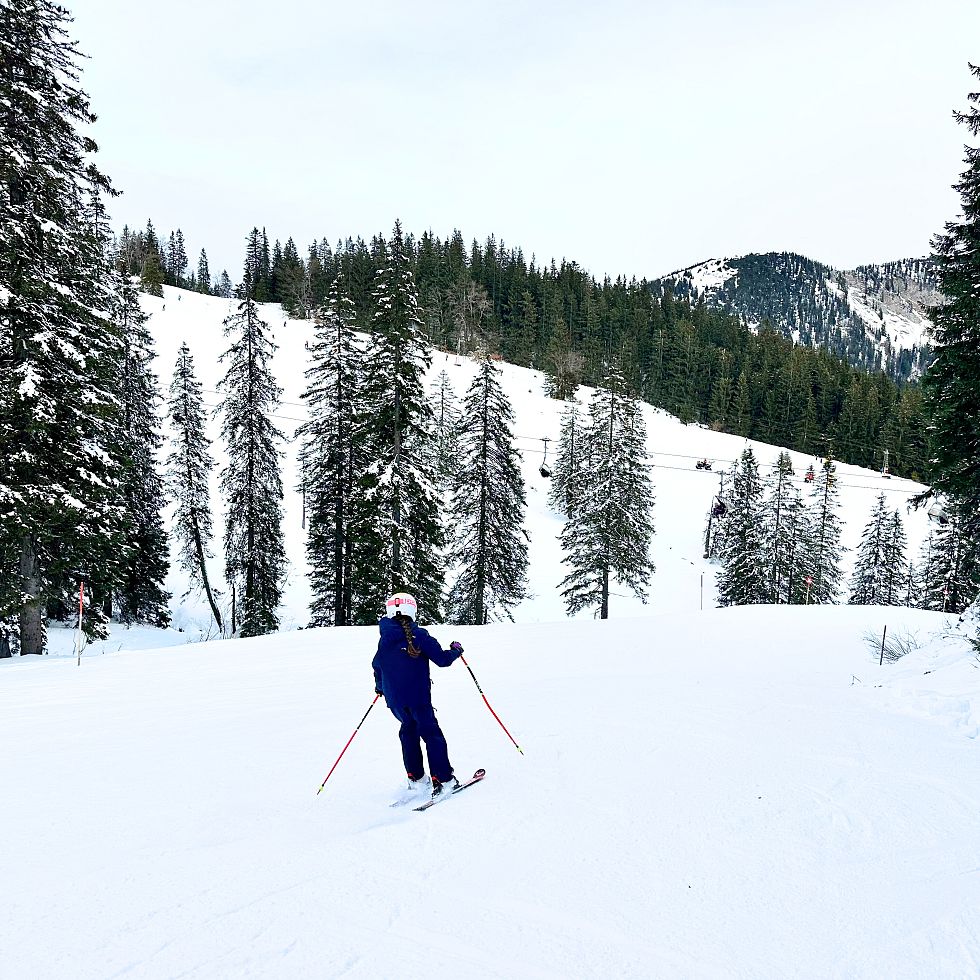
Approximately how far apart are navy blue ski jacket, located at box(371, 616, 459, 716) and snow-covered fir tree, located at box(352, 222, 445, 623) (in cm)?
1618

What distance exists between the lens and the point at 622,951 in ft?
10.3

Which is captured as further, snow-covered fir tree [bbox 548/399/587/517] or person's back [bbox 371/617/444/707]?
snow-covered fir tree [bbox 548/399/587/517]

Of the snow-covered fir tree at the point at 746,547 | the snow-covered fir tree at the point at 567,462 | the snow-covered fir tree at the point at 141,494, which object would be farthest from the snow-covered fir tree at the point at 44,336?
the snow-covered fir tree at the point at 567,462

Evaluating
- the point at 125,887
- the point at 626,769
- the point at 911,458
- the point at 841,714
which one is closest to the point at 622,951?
the point at 626,769

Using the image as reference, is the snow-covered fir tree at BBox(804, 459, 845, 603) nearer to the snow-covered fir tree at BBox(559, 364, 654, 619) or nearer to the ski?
the snow-covered fir tree at BBox(559, 364, 654, 619)

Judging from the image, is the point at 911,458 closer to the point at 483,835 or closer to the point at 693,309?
the point at 693,309

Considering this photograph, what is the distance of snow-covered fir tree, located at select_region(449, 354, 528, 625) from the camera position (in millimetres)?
28781

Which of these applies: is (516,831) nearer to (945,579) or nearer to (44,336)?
(44,336)

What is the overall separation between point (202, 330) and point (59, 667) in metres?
84.4

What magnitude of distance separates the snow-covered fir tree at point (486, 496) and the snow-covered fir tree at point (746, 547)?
54.0 feet

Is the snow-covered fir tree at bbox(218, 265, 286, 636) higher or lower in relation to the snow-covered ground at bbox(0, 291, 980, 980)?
higher

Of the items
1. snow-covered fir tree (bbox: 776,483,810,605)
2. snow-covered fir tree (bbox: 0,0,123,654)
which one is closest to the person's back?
snow-covered fir tree (bbox: 0,0,123,654)

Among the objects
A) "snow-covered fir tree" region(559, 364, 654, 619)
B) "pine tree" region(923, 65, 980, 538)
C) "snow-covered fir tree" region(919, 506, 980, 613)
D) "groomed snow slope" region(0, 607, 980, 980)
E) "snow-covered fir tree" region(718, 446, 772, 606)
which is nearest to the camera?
"groomed snow slope" region(0, 607, 980, 980)

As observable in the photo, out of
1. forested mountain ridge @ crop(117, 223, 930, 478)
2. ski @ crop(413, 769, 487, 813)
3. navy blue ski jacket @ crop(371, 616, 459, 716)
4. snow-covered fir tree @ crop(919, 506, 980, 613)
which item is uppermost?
forested mountain ridge @ crop(117, 223, 930, 478)
